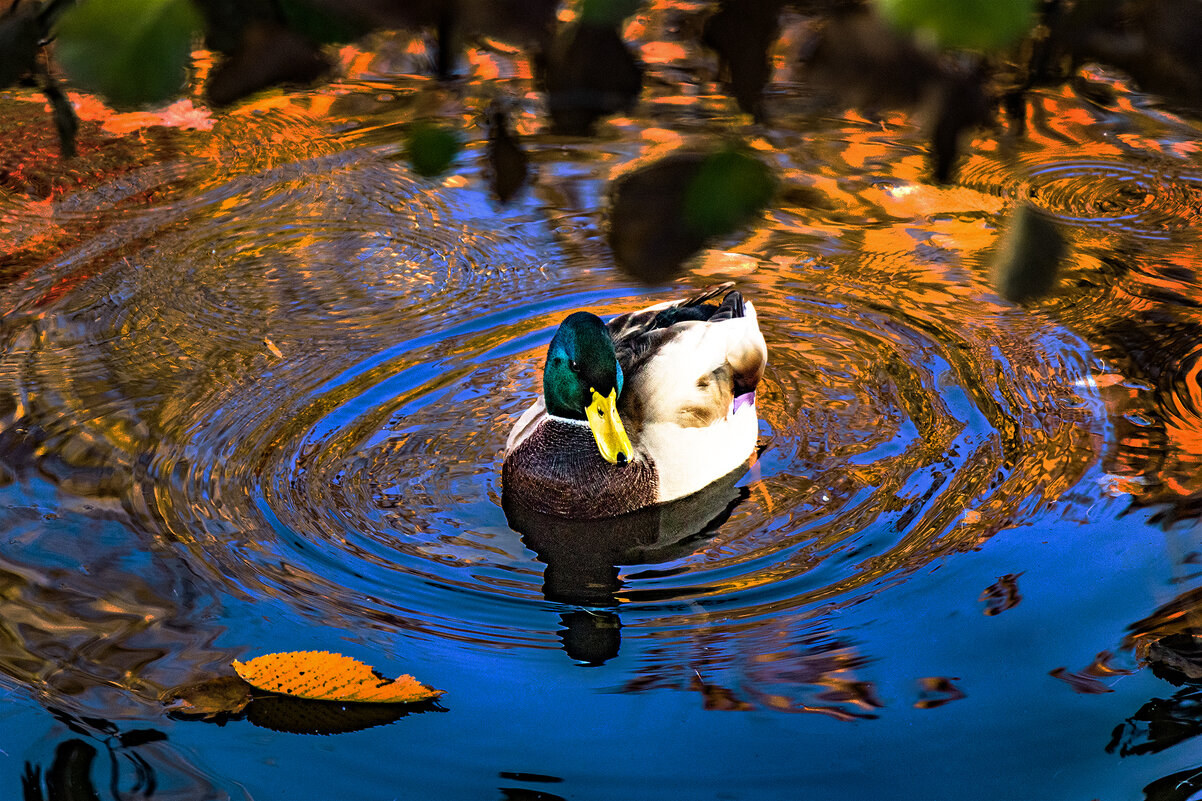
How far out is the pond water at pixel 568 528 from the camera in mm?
3104

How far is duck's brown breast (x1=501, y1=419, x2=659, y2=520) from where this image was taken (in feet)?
13.3

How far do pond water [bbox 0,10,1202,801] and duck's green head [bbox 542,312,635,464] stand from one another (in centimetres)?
30

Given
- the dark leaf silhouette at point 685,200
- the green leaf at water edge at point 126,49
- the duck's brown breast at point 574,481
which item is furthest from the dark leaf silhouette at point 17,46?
the duck's brown breast at point 574,481

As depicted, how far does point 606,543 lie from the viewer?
13.1 ft

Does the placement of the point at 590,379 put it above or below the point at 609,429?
above

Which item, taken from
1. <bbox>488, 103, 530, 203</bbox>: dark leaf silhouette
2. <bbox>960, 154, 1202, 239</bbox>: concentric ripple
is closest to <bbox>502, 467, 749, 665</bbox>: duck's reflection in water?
<bbox>960, 154, 1202, 239</bbox>: concentric ripple

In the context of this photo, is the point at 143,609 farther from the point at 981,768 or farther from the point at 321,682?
the point at 981,768

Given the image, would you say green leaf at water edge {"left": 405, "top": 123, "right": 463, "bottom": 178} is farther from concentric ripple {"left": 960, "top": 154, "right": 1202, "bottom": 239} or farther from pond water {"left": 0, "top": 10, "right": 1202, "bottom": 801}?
concentric ripple {"left": 960, "top": 154, "right": 1202, "bottom": 239}

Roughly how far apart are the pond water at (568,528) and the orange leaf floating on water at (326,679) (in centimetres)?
7

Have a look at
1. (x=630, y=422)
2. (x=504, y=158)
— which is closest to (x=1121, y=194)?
(x=630, y=422)

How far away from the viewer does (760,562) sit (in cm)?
375

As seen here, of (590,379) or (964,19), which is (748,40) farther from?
(590,379)

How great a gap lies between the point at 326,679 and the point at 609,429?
3.91 feet

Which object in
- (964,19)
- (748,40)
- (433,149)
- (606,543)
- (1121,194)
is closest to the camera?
(964,19)
